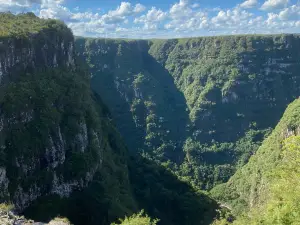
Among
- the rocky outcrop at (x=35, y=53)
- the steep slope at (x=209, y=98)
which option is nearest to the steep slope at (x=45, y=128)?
the rocky outcrop at (x=35, y=53)

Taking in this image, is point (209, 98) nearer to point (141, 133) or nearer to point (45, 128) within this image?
point (141, 133)

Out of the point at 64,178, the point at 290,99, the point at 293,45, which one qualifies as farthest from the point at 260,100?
the point at 64,178

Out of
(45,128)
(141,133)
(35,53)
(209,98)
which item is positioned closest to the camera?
(45,128)

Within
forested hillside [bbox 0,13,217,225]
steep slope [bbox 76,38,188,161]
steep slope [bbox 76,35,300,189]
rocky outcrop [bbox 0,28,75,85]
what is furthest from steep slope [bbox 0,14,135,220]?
steep slope [bbox 76,35,300,189]

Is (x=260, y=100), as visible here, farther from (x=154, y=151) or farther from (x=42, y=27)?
(x=42, y=27)

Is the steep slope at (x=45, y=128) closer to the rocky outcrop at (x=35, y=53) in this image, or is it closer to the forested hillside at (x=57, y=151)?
the rocky outcrop at (x=35, y=53)

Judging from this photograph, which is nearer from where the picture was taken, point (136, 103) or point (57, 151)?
point (57, 151)

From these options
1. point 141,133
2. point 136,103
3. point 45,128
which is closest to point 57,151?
point 45,128
